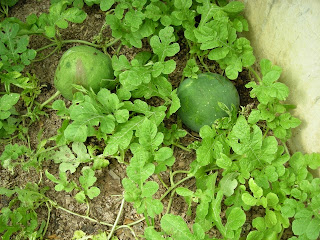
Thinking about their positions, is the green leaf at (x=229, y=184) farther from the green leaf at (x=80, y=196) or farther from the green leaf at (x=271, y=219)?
the green leaf at (x=80, y=196)

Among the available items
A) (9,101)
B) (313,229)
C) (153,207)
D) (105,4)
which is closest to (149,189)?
(153,207)

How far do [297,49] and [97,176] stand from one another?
156 centimetres

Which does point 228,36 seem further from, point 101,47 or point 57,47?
point 57,47

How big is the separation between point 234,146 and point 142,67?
0.76 m

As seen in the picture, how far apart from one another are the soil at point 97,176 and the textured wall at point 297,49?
14.8 inches

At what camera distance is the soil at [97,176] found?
2.46 m

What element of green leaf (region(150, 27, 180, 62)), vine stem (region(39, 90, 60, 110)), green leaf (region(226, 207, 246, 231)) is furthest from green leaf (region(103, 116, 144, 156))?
green leaf (region(226, 207, 246, 231))

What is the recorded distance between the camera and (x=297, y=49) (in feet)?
7.03


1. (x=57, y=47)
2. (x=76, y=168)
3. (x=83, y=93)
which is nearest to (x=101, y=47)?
(x=57, y=47)

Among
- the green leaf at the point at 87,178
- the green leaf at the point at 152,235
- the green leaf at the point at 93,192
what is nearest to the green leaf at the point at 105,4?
the green leaf at the point at 87,178

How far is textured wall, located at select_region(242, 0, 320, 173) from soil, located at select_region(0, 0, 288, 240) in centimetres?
38

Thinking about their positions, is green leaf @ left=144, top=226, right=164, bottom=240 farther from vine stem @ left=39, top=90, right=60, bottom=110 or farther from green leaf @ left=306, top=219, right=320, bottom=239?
vine stem @ left=39, top=90, right=60, bottom=110

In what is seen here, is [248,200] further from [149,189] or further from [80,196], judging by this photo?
[80,196]

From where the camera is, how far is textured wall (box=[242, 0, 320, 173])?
6.59 ft
